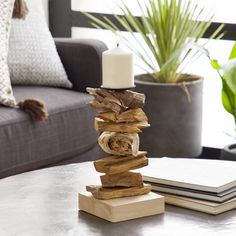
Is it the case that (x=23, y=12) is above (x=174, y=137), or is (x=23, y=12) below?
above

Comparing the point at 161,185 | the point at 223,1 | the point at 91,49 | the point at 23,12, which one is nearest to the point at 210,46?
the point at 223,1

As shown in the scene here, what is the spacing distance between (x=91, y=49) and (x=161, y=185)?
1.38m

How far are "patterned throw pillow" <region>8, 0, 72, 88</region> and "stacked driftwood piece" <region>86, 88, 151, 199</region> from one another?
142cm

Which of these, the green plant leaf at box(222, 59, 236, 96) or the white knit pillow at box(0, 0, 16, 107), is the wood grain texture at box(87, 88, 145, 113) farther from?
the green plant leaf at box(222, 59, 236, 96)

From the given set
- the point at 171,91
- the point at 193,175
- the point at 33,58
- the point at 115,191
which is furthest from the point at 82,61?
the point at 115,191

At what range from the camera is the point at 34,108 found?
2.64m

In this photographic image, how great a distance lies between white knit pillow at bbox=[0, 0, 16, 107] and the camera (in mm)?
2691

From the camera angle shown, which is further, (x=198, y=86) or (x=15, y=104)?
(x=198, y=86)

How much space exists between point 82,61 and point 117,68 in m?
1.51

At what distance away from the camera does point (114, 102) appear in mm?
1594

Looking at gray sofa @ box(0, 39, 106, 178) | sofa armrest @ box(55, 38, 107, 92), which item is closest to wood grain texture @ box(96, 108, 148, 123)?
gray sofa @ box(0, 39, 106, 178)

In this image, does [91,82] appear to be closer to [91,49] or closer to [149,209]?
[91,49]

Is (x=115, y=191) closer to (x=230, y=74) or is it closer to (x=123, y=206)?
(x=123, y=206)

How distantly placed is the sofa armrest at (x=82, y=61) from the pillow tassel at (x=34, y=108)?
396 millimetres
